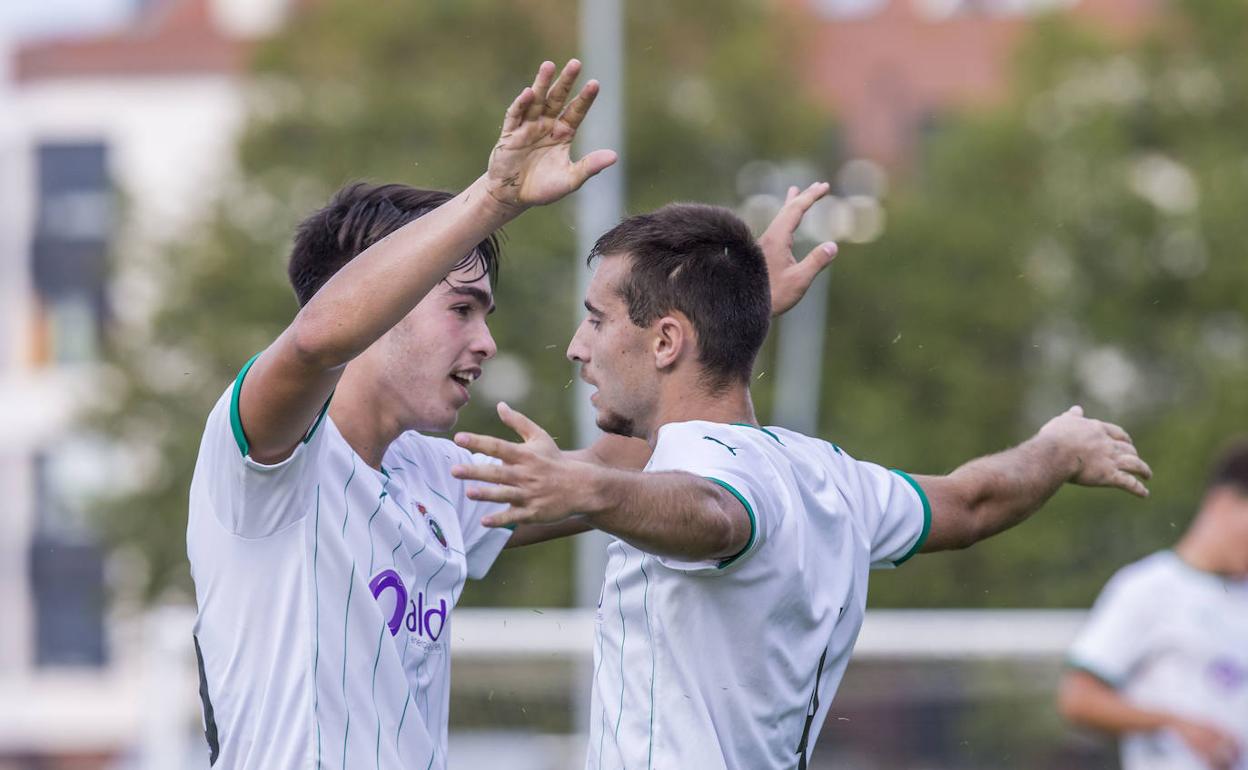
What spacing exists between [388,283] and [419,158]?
68.6ft

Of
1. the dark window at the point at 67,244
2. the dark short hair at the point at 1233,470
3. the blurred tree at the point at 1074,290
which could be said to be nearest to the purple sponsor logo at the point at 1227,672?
the dark short hair at the point at 1233,470

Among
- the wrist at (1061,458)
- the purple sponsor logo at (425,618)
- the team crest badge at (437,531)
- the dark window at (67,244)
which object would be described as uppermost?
the wrist at (1061,458)

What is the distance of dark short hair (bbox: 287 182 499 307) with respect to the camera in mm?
4219

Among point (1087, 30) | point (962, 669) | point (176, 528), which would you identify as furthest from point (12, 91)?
point (962, 669)

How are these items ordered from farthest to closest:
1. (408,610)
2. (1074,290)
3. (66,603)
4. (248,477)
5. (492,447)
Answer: (66,603) → (1074,290) → (408,610) → (248,477) → (492,447)

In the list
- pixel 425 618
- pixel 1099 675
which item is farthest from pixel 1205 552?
pixel 425 618

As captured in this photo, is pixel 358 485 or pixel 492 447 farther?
pixel 358 485

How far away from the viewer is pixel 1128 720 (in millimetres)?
7008

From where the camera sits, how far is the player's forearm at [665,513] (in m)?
3.15

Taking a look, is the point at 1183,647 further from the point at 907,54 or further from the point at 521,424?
the point at 907,54

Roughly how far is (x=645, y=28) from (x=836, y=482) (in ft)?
78.5

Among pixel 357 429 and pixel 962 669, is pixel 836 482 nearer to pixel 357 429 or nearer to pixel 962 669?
pixel 357 429

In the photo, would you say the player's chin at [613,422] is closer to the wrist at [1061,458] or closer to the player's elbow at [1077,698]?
the wrist at [1061,458]

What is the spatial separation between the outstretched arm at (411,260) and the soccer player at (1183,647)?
4.48 metres
